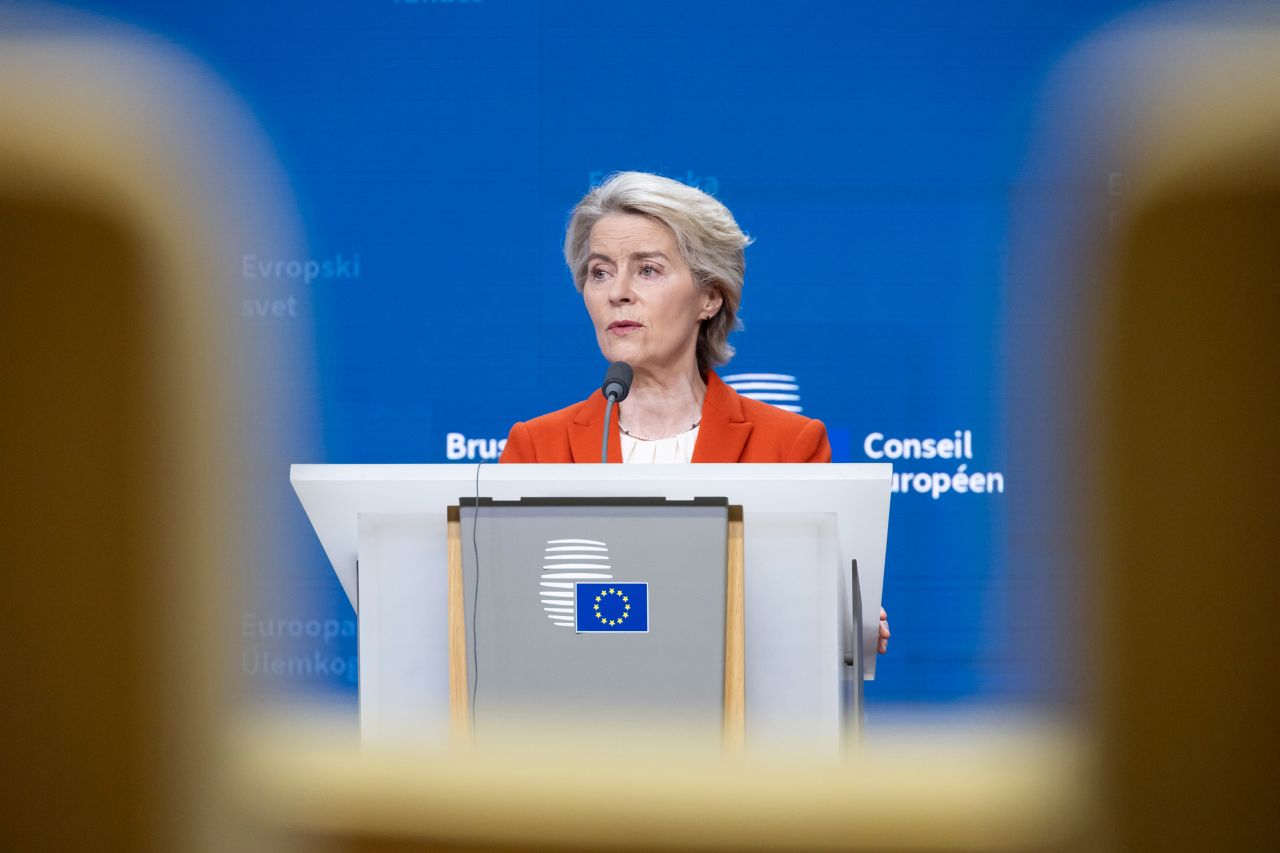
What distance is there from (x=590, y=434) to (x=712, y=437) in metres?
0.23

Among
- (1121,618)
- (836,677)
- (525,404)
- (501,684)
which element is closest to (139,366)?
(1121,618)

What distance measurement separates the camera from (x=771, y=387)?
3.42 metres

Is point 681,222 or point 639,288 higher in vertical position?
point 681,222

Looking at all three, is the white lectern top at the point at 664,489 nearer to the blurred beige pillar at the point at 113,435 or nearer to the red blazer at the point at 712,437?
the blurred beige pillar at the point at 113,435

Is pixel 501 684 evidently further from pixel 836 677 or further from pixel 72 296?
pixel 72 296

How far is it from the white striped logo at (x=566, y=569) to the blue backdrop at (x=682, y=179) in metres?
2.34

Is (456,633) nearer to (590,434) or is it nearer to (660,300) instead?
(590,434)

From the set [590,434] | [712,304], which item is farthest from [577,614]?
[712,304]

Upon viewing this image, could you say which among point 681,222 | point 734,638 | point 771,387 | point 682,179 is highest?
point 682,179

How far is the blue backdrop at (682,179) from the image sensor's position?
11.1 ft

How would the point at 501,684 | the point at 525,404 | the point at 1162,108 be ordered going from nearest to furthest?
the point at 1162,108 → the point at 501,684 → the point at 525,404

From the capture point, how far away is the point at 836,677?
1.12 metres

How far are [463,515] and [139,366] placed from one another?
25.6 inches

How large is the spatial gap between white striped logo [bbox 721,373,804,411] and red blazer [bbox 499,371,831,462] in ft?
3.38
